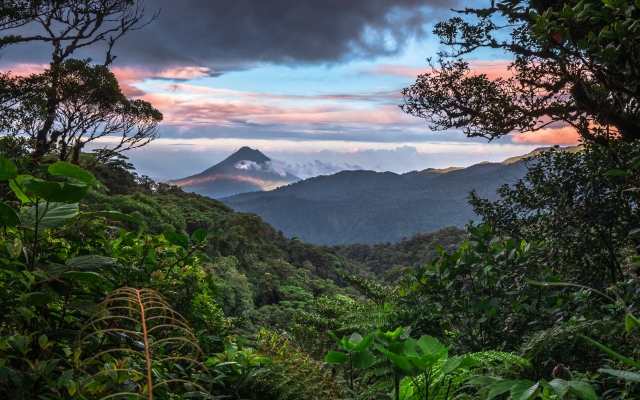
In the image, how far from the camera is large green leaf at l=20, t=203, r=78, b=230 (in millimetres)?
788

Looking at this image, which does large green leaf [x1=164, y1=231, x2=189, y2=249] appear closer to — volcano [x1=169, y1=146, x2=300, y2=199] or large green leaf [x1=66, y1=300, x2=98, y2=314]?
large green leaf [x1=66, y1=300, x2=98, y2=314]

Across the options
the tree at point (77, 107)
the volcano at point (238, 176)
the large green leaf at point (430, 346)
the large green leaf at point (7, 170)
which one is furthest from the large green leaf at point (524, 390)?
the volcano at point (238, 176)

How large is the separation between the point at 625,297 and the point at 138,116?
47.2ft

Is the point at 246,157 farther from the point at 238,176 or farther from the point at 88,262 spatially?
the point at 88,262

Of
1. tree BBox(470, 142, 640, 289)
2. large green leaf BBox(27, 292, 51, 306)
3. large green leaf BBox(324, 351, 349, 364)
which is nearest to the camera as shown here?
large green leaf BBox(27, 292, 51, 306)

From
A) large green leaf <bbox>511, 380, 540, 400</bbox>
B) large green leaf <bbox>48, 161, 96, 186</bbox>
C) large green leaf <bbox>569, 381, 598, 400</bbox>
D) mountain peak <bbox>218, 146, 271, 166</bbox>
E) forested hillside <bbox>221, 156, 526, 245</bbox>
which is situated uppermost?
mountain peak <bbox>218, 146, 271, 166</bbox>

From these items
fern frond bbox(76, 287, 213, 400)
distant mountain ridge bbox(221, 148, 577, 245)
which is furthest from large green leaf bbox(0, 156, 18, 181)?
distant mountain ridge bbox(221, 148, 577, 245)

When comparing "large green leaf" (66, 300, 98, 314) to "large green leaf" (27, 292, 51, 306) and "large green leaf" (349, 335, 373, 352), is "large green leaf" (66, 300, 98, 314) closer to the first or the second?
"large green leaf" (27, 292, 51, 306)

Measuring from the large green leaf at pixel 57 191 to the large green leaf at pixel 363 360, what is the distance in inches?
26.6

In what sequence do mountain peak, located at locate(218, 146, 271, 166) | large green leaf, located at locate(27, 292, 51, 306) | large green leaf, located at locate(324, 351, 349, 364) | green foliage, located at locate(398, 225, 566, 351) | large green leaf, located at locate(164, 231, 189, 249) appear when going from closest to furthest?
large green leaf, located at locate(27, 292, 51, 306) → large green leaf, located at locate(324, 351, 349, 364) → large green leaf, located at locate(164, 231, 189, 249) → green foliage, located at locate(398, 225, 566, 351) → mountain peak, located at locate(218, 146, 271, 166)

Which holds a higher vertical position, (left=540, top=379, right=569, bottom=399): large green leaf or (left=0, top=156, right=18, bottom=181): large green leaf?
(left=0, top=156, right=18, bottom=181): large green leaf

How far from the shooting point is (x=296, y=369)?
1.38m

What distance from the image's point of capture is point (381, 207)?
93.1m

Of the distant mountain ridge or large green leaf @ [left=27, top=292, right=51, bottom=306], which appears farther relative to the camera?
the distant mountain ridge
